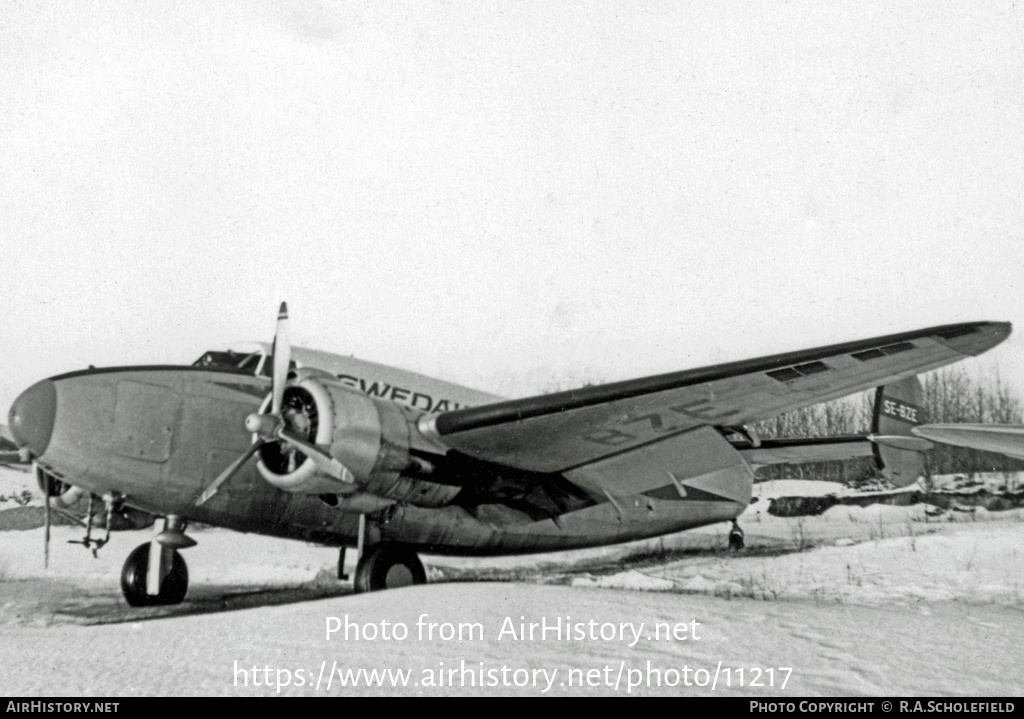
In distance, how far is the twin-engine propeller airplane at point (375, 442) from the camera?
6242 mm

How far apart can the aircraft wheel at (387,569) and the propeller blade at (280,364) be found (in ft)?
5.93

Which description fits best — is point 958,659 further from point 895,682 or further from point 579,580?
point 579,580

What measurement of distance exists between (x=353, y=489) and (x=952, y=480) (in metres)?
16.2

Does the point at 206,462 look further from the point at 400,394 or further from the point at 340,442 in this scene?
the point at 400,394

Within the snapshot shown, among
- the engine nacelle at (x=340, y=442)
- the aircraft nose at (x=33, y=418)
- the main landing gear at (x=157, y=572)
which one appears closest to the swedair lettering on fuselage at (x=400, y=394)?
the engine nacelle at (x=340, y=442)

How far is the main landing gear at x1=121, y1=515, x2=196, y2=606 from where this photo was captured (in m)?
7.64

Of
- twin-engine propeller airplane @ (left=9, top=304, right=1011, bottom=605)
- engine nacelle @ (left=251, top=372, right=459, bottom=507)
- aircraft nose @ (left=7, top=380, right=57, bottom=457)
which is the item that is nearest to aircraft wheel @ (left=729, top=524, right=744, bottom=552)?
twin-engine propeller airplane @ (left=9, top=304, right=1011, bottom=605)

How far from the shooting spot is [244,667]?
367cm

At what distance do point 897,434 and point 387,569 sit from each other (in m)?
6.51

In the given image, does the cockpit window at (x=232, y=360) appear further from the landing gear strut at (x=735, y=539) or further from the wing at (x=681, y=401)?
the landing gear strut at (x=735, y=539)

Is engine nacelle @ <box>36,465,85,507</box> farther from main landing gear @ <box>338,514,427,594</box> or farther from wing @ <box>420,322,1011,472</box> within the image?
wing @ <box>420,322,1011,472</box>

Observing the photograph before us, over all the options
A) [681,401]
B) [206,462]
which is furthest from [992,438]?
[206,462]

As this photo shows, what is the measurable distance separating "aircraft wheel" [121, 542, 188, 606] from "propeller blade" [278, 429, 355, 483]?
2855 mm

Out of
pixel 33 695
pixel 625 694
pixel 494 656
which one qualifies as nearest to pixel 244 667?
pixel 33 695
